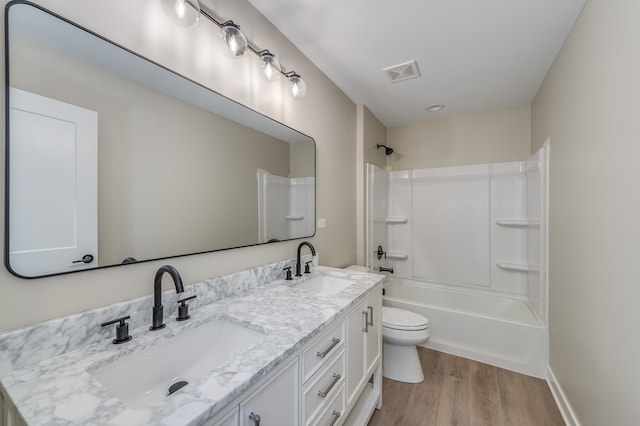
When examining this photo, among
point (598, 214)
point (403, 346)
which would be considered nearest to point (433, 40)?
point (598, 214)

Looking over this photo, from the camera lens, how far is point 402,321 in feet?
7.01

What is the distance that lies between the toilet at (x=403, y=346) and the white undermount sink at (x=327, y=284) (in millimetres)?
681

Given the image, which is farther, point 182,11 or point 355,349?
point 355,349

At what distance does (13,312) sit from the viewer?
2.30 ft

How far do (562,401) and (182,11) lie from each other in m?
3.06

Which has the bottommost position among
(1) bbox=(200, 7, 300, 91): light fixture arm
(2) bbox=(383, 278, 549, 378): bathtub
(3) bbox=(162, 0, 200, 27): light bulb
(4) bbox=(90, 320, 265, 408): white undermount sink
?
(2) bbox=(383, 278, 549, 378): bathtub

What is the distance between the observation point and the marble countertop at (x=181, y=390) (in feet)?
1.76

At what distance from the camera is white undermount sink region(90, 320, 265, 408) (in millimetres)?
765

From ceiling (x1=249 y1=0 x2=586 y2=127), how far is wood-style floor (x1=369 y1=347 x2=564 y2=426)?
2.49 meters

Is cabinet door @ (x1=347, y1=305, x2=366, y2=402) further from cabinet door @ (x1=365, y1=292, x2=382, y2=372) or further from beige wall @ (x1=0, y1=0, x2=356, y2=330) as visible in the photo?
beige wall @ (x1=0, y1=0, x2=356, y2=330)

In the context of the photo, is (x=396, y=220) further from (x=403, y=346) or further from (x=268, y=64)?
(x=268, y=64)

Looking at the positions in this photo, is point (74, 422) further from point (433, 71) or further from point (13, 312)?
point (433, 71)

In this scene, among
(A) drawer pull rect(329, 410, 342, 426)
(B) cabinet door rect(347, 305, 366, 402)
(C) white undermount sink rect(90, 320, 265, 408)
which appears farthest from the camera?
(B) cabinet door rect(347, 305, 366, 402)

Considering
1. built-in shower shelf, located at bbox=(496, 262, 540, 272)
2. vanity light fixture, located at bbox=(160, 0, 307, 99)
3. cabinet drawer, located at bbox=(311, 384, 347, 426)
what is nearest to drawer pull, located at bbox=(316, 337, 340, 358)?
cabinet drawer, located at bbox=(311, 384, 347, 426)
